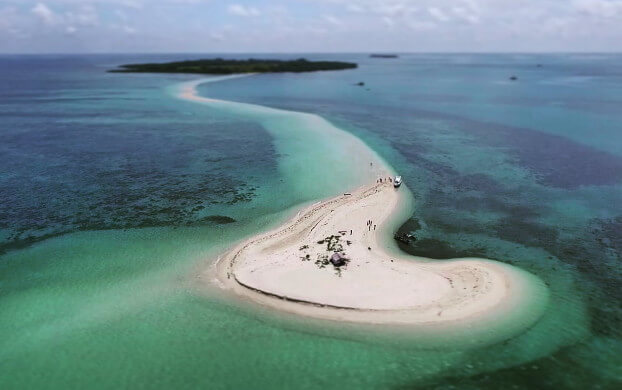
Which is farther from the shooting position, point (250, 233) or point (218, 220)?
point (218, 220)

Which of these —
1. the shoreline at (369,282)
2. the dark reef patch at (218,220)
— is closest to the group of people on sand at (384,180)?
the shoreline at (369,282)

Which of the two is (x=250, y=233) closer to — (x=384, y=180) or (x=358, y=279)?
(x=358, y=279)

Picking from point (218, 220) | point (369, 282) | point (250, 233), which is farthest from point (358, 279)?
point (218, 220)

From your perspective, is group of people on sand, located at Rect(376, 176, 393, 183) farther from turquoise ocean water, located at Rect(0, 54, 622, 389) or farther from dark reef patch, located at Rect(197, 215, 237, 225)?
dark reef patch, located at Rect(197, 215, 237, 225)

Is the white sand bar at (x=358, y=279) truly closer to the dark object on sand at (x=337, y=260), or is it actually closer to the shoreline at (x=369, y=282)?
the shoreline at (x=369, y=282)

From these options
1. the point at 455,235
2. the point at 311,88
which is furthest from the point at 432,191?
the point at 311,88

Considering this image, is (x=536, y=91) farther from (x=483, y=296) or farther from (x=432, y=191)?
(x=483, y=296)
